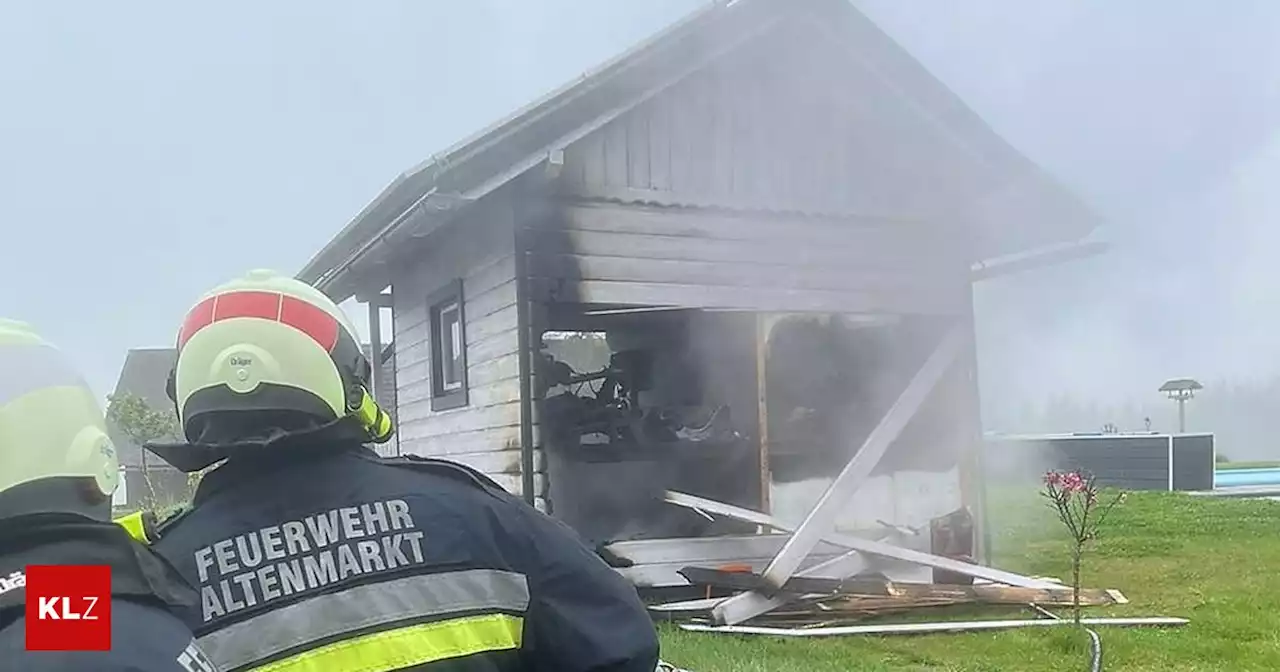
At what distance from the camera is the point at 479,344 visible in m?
7.31

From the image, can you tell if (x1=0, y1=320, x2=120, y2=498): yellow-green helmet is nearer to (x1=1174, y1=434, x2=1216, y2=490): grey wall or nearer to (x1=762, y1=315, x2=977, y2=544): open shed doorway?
(x1=762, y1=315, x2=977, y2=544): open shed doorway

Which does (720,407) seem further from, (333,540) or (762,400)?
(333,540)

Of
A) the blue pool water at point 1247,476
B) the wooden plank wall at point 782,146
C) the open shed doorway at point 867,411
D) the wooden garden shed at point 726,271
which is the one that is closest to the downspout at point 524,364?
the wooden garden shed at point 726,271

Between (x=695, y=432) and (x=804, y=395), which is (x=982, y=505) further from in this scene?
(x=695, y=432)

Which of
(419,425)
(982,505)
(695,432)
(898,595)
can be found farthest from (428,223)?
(982,505)

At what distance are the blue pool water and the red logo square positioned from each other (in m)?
27.9

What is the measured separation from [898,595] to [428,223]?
371cm

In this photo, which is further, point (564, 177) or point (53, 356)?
point (564, 177)

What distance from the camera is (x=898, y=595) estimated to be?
22.6 ft

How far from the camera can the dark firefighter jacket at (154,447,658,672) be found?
4.93 ft

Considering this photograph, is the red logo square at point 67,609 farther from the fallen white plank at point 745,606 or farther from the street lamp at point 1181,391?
the street lamp at point 1181,391

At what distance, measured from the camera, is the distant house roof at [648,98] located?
20.3 feet

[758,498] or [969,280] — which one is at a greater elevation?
[969,280]

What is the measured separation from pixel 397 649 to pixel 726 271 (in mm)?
5823
